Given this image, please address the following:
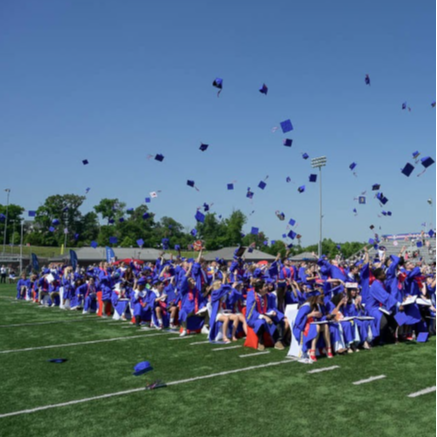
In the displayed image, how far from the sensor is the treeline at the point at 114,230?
58.4 meters

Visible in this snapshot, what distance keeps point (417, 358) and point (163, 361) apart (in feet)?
14.8

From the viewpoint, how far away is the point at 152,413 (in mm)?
5660

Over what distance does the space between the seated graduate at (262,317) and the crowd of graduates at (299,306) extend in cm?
2

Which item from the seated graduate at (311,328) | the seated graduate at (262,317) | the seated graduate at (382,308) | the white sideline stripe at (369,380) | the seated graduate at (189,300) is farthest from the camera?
the seated graduate at (189,300)

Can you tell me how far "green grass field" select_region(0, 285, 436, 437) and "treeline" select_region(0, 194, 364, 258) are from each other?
43425 mm

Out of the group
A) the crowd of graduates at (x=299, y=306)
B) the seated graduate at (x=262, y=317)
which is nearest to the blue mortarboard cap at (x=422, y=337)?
the crowd of graduates at (x=299, y=306)

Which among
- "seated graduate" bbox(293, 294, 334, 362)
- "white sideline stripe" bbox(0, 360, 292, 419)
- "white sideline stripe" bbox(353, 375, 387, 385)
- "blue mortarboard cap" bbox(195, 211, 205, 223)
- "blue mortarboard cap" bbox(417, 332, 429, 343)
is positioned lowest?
"white sideline stripe" bbox(0, 360, 292, 419)

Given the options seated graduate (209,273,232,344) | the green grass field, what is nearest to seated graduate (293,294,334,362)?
the green grass field

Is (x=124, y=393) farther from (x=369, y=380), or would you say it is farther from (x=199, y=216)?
(x=199, y=216)

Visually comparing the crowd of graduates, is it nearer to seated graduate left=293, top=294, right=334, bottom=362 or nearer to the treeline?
seated graduate left=293, top=294, right=334, bottom=362

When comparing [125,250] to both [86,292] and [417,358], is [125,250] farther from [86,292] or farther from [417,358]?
[417,358]

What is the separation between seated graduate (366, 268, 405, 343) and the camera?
9648 millimetres

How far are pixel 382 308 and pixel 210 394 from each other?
482 cm

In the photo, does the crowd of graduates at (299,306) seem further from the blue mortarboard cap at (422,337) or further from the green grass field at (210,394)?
the green grass field at (210,394)
